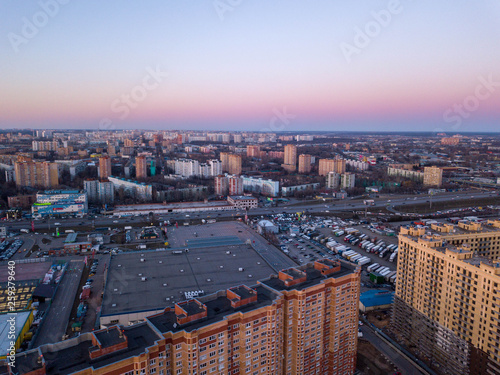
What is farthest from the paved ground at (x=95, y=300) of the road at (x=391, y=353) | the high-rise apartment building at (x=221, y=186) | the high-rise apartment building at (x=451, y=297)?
the high-rise apartment building at (x=221, y=186)

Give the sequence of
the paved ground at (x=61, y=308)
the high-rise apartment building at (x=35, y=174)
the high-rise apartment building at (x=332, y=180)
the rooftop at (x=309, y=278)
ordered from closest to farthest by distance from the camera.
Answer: the rooftop at (x=309, y=278)
the paved ground at (x=61, y=308)
the high-rise apartment building at (x=35, y=174)
the high-rise apartment building at (x=332, y=180)

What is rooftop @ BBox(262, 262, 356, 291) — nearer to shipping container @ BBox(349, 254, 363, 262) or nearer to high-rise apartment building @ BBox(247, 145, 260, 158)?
shipping container @ BBox(349, 254, 363, 262)

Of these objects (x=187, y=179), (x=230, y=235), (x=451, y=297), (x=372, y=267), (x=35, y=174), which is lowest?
(x=372, y=267)

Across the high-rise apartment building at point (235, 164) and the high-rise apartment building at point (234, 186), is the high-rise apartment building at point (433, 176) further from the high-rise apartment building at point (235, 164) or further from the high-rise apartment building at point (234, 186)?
the high-rise apartment building at point (235, 164)

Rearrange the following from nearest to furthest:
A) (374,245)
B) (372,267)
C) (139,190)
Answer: (372,267), (374,245), (139,190)

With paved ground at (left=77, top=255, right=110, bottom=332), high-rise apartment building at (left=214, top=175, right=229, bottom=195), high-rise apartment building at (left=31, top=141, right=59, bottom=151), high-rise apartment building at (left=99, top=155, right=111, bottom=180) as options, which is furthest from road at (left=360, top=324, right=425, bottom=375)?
high-rise apartment building at (left=31, top=141, right=59, bottom=151)

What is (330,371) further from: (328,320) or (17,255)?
(17,255)

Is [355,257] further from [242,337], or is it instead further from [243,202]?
[243,202]

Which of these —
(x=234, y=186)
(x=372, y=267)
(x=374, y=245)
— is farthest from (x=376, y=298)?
(x=234, y=186)
